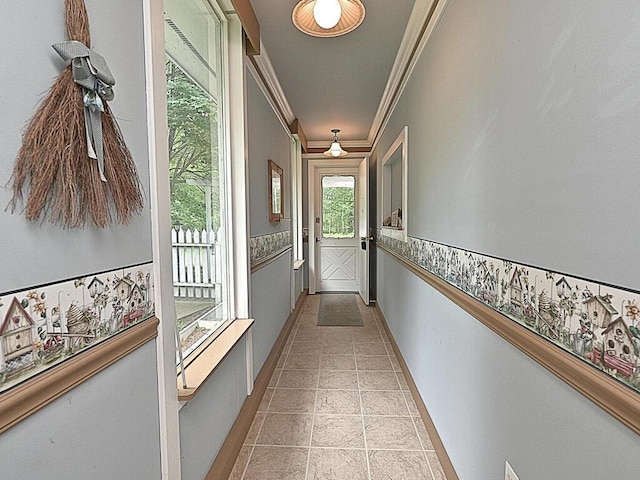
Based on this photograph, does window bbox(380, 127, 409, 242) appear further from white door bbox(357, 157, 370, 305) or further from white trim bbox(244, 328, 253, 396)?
white trim bbox(244, 328, 253, 396)

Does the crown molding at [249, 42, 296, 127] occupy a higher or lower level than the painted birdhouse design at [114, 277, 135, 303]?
higher

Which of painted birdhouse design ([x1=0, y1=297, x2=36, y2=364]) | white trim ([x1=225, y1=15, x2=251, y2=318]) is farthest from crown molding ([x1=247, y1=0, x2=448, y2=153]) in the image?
painted birdhouse design ([x1=0, y1=297, x2=36, y2=364])

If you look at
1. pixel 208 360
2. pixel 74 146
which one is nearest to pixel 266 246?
pixel 208 360

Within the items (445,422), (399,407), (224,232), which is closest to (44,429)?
(224,232)

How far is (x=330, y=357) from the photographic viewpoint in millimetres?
3201

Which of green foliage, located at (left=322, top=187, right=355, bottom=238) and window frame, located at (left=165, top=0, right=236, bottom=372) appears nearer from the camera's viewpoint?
window frame, located at (left=165, top=0, right=236, bottom=372)

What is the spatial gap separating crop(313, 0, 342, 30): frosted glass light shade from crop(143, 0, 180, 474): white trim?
2.49 feet

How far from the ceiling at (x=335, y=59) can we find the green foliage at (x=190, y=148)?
2.62ft

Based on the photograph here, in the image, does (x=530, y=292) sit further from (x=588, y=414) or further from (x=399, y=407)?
(x=399, y=407)

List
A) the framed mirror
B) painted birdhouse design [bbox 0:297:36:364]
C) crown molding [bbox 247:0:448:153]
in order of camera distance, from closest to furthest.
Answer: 1. painted birdhouse design [bbox 0:297:36:364]
2. crown molding [bbox 247:0:448:153]
3. the framed mirror

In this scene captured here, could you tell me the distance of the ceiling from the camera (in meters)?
2.12

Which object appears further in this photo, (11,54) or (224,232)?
(224,232)

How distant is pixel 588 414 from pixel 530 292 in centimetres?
30

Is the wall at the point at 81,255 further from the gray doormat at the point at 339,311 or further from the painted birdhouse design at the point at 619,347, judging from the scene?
the gray doormat at the point at 339,311
